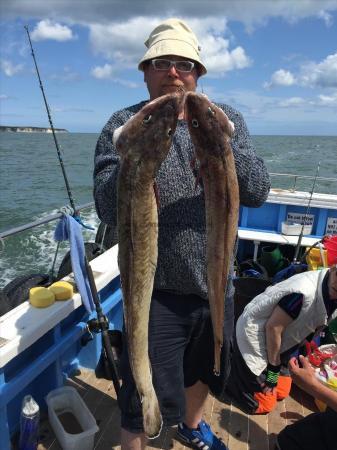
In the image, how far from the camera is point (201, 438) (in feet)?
10.2

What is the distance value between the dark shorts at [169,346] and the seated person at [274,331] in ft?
3.45

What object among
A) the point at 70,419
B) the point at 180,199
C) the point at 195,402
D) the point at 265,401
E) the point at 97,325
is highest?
the point at 180,199

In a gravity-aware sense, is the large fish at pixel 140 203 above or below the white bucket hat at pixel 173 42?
below

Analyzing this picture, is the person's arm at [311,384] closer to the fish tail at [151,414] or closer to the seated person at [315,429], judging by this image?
the seated person at [315,429]

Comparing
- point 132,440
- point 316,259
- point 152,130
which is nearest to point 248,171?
point 152,130

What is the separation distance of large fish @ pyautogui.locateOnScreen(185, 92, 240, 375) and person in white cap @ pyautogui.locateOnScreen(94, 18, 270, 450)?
0.26m

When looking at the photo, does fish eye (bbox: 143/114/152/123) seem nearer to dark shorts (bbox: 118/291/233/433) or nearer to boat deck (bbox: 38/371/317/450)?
dark shorts (bbox: 118/291/233/433)

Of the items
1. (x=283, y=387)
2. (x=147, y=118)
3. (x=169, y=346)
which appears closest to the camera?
(x=147, y=118)

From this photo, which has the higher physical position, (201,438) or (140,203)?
(140,203)

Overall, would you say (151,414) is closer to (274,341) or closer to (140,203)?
(140,203)

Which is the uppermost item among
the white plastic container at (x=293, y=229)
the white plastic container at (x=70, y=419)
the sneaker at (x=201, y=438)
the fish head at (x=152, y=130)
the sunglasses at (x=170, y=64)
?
the sunglasses at (x=170, y=64)

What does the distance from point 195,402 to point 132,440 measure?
675mm

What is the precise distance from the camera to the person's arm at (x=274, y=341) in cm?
343

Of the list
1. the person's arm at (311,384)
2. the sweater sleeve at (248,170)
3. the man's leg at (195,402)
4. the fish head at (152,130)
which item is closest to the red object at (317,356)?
the person's arm at (311,384)
